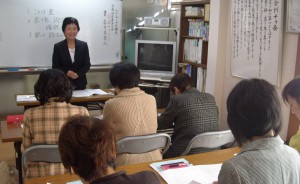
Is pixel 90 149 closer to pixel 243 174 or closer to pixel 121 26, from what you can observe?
pixel 243 174

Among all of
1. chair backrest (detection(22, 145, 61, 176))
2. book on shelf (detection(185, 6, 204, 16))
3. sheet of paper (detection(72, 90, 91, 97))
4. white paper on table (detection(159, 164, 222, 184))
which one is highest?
book on shelf (detection(185, 6, 204, 16))

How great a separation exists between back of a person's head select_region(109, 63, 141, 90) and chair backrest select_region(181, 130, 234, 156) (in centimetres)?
57

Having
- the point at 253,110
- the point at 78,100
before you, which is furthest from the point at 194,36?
the point at 253,110

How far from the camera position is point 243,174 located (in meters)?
1.05

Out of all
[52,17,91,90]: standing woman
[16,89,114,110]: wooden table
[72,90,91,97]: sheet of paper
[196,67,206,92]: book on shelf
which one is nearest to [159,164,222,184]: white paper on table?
[16,89,114,110]: wooden table

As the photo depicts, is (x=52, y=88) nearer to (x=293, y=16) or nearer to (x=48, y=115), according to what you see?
(x=48, y=115)

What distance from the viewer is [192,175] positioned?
1.62 meters

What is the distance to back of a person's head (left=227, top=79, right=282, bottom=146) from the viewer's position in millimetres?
1092

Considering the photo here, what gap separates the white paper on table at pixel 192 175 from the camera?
61.9 inches

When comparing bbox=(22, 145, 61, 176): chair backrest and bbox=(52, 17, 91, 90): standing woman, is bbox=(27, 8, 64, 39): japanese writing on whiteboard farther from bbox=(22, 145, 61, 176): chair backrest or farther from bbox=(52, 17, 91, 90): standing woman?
bbox=(22, 145, 61, 176): chair backrest

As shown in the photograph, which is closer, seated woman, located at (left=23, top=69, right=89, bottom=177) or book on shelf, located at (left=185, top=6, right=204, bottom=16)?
seated woman, located at (left=23, top=69, right=89, bottom=177)

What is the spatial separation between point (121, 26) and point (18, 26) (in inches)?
60.1

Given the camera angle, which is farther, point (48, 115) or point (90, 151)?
point (48, 115)

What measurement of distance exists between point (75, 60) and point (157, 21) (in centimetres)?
169
